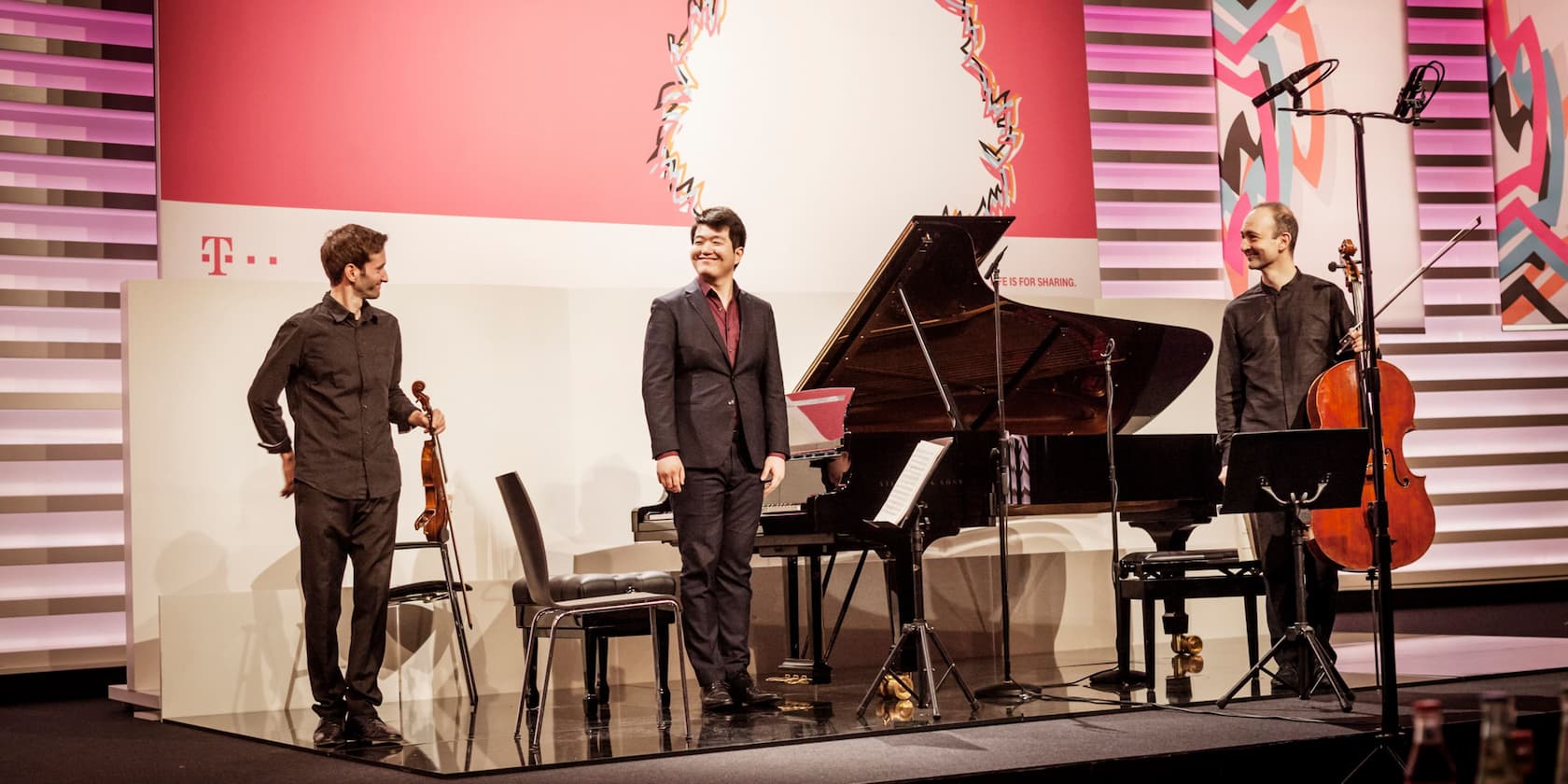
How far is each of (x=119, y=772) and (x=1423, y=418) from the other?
7.49 metres

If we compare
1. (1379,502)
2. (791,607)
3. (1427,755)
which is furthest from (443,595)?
(1427,755)

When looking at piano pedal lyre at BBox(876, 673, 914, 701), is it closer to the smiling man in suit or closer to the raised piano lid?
the smiling man in suit

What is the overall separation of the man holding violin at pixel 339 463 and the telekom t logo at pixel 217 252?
170 centimetres

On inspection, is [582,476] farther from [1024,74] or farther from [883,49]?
[1024,74]

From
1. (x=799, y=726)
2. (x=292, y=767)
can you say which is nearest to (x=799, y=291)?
(x=799, y=726)

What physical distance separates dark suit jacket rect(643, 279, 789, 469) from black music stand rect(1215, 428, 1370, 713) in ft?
4.83

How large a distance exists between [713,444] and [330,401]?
47.6 inches

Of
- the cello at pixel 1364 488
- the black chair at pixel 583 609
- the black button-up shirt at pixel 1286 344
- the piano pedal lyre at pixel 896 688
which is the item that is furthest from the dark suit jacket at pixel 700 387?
the cello at pixel 1364 488

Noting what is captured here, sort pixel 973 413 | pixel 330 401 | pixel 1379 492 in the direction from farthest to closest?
pixel 973 413 < pixel 330 401 < pixel 1379 492

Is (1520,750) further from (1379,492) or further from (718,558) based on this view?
(718,558)

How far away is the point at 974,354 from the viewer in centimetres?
539

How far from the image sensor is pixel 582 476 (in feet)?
20.2

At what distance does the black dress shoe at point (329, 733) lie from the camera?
4.22 metres

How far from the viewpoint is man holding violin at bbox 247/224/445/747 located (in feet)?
14.1
